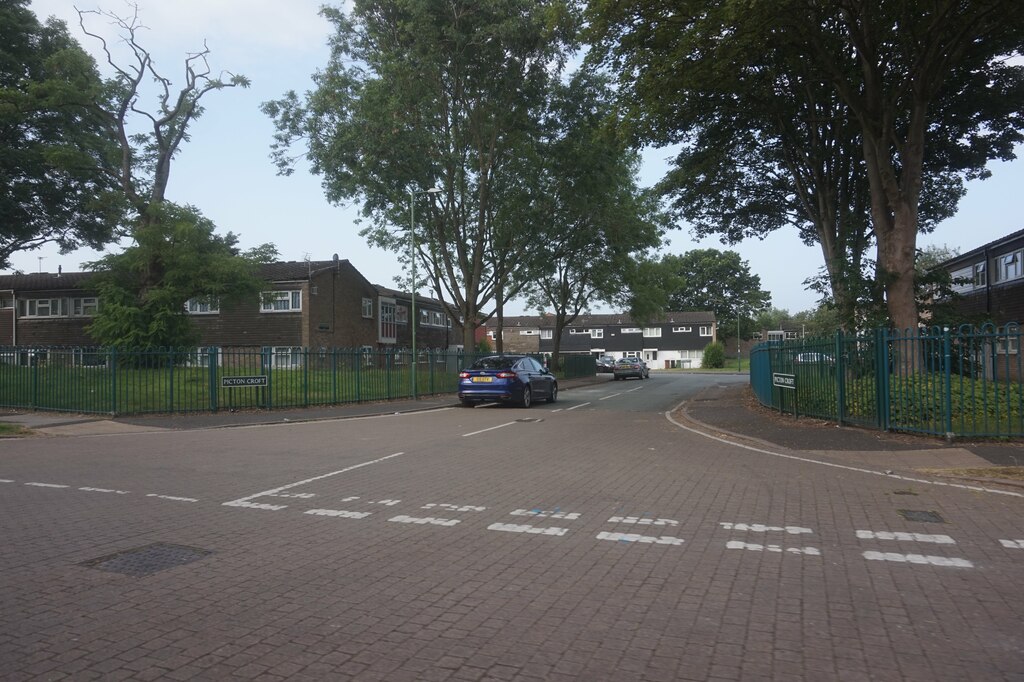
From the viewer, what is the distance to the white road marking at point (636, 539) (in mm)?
5883

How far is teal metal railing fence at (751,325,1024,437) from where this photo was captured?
1102 centimetres

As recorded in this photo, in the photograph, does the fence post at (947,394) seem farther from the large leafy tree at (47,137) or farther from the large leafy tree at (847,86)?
the large leafy tree at (47,137)

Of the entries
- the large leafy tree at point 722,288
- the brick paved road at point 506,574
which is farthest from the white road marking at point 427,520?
the large leafy tree at point 722,288

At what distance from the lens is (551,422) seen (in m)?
16.6

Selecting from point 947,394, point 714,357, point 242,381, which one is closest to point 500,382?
point 242,381

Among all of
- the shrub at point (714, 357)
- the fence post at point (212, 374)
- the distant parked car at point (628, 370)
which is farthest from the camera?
the shrub at point (714, 357)

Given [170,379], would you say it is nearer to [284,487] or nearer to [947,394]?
[284,487]

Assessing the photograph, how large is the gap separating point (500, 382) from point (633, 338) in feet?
221

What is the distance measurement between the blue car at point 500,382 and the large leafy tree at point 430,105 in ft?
27.2

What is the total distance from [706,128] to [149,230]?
21.8 meters

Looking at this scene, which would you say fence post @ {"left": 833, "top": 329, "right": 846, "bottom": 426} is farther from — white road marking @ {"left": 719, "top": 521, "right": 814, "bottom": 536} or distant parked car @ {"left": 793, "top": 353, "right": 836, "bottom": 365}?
white road marking @ {"left": 719, "top": 521, "right": 814, "bottom": 536}

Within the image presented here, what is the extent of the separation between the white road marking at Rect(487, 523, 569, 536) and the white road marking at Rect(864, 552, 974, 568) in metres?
2.41

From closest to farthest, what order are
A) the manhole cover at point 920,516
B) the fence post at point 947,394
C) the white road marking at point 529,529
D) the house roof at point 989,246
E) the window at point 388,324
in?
the white road marking at point 529,529
the manhole cover at point 920,516
the fence post at point 947,394
the house roof at point 989,246
the window at point 388,324

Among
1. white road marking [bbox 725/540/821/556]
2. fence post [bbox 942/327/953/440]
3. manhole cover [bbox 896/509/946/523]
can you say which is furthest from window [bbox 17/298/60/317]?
manhole cover [bbox 896/509/946/523]
